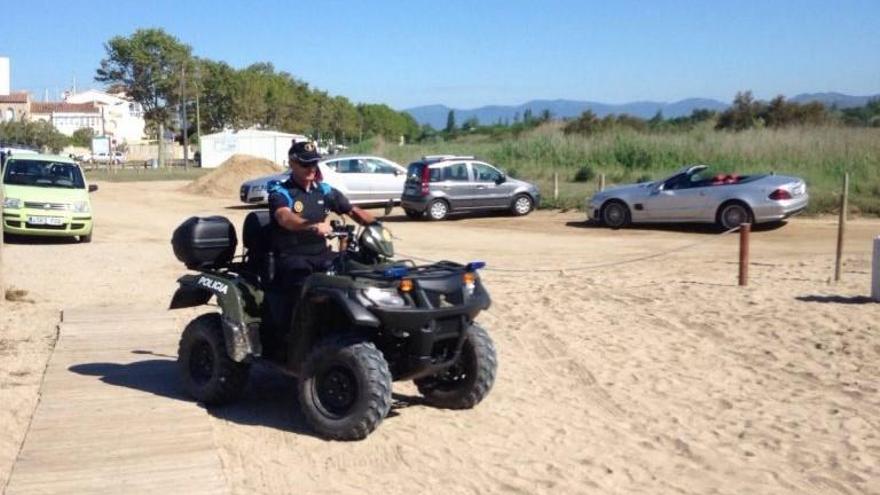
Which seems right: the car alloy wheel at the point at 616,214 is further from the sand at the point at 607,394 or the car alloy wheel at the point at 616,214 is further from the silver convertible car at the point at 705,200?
the sand at the point at 607,394

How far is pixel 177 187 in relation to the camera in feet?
147

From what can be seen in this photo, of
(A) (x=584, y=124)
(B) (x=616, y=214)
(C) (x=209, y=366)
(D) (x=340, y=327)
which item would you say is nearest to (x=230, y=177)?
(B) (x=616, y=214)

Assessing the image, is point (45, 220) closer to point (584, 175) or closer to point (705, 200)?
point (705, 200)

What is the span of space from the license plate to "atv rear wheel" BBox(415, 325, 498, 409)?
43.7 ft

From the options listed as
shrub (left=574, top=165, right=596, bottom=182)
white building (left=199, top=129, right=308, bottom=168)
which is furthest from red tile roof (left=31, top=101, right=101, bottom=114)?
shrub (left=574, top=165, right=596, bottom=182)

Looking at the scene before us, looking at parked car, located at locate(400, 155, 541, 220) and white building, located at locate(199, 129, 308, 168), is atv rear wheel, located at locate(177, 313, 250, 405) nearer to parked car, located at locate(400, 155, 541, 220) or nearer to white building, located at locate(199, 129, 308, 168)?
parked car, located at locate(400, 155, 541, 220)

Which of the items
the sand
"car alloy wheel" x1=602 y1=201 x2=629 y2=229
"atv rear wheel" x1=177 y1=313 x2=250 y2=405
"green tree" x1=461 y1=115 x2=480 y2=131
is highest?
"green tree" x1=461 y1=115 x2=480 y2=131

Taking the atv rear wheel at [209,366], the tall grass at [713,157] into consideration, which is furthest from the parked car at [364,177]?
the atv rear wheel at [209,366]

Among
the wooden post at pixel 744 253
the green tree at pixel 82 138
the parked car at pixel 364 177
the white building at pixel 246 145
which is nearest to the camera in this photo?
the wooden post at pixel 744 253

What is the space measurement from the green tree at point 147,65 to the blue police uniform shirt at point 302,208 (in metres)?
64.7

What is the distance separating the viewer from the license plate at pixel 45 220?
18998 millimetres

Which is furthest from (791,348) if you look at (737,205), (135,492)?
(737,205)

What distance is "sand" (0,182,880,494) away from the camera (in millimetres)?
6305

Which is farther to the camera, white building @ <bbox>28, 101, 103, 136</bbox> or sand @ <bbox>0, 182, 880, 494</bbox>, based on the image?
white building @ <bbox>28, 101, 103, 136</bbox>
